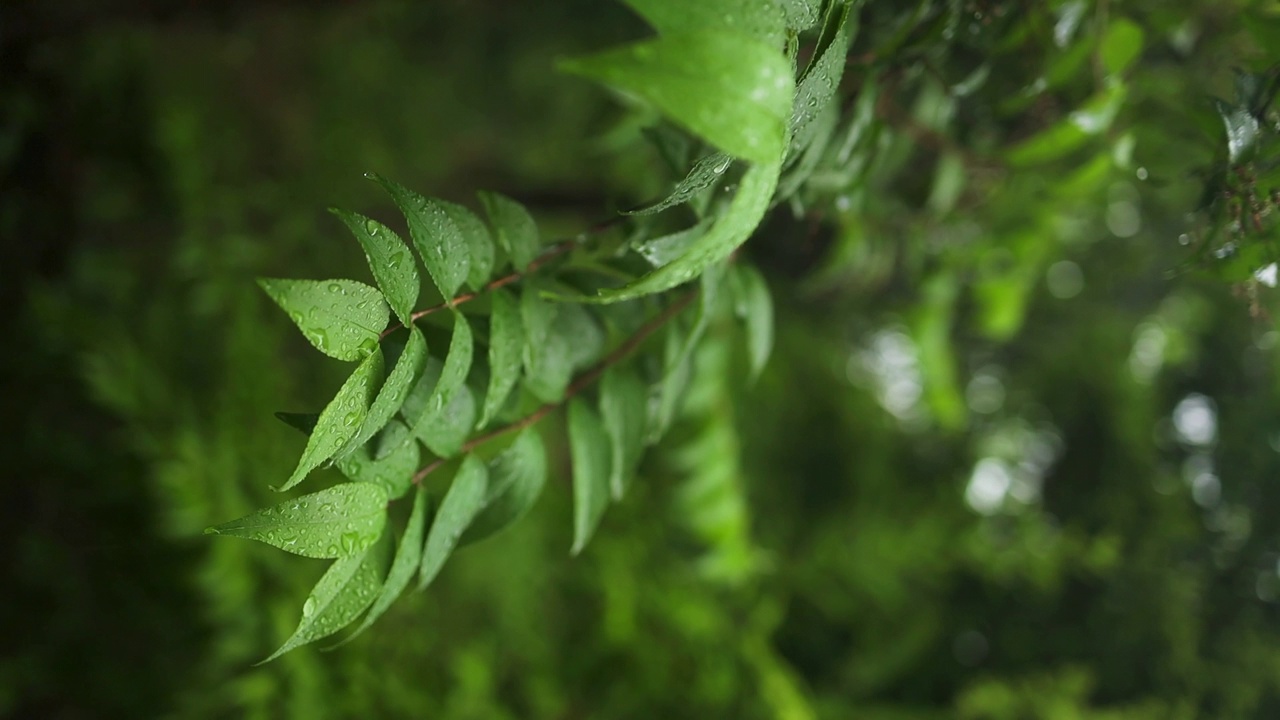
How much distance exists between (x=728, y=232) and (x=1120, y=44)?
39 centimetres

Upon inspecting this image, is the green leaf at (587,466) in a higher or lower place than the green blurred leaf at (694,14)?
lower

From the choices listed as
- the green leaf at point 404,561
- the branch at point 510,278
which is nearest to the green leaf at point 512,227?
the branch at point 510,278

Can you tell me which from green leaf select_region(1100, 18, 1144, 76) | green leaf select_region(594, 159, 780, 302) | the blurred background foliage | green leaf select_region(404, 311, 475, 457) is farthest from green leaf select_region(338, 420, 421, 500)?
green leaf select_region(1100, 18, 1144, 76)

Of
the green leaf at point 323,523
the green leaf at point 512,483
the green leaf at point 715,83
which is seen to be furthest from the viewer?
the green leaf at point 512,483

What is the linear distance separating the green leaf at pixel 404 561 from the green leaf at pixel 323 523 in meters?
0.01

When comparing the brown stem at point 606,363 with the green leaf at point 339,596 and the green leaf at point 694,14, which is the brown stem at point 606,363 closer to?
the green leaf at point 339,596

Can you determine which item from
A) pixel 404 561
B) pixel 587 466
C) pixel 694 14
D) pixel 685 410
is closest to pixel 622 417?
pixel 587 466

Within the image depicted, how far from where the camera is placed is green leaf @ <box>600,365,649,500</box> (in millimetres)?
456

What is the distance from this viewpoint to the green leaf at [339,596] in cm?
34

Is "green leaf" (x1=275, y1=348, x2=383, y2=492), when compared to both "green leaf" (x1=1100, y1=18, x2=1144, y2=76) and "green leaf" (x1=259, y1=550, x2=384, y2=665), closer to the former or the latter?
"green leaf" (x1=259, y1=550, x2=384, y2=665)

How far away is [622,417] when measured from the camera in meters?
0.46

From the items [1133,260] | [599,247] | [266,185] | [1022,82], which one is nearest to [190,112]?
[266,185]

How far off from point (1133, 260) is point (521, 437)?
1.01 metres

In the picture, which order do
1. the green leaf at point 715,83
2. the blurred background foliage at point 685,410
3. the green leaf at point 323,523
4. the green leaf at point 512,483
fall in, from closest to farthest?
the green leaf at point 715,83, the green leaf at point 323,523, the green leaf at point 512,483, the blurred background foliage at point 685,410
